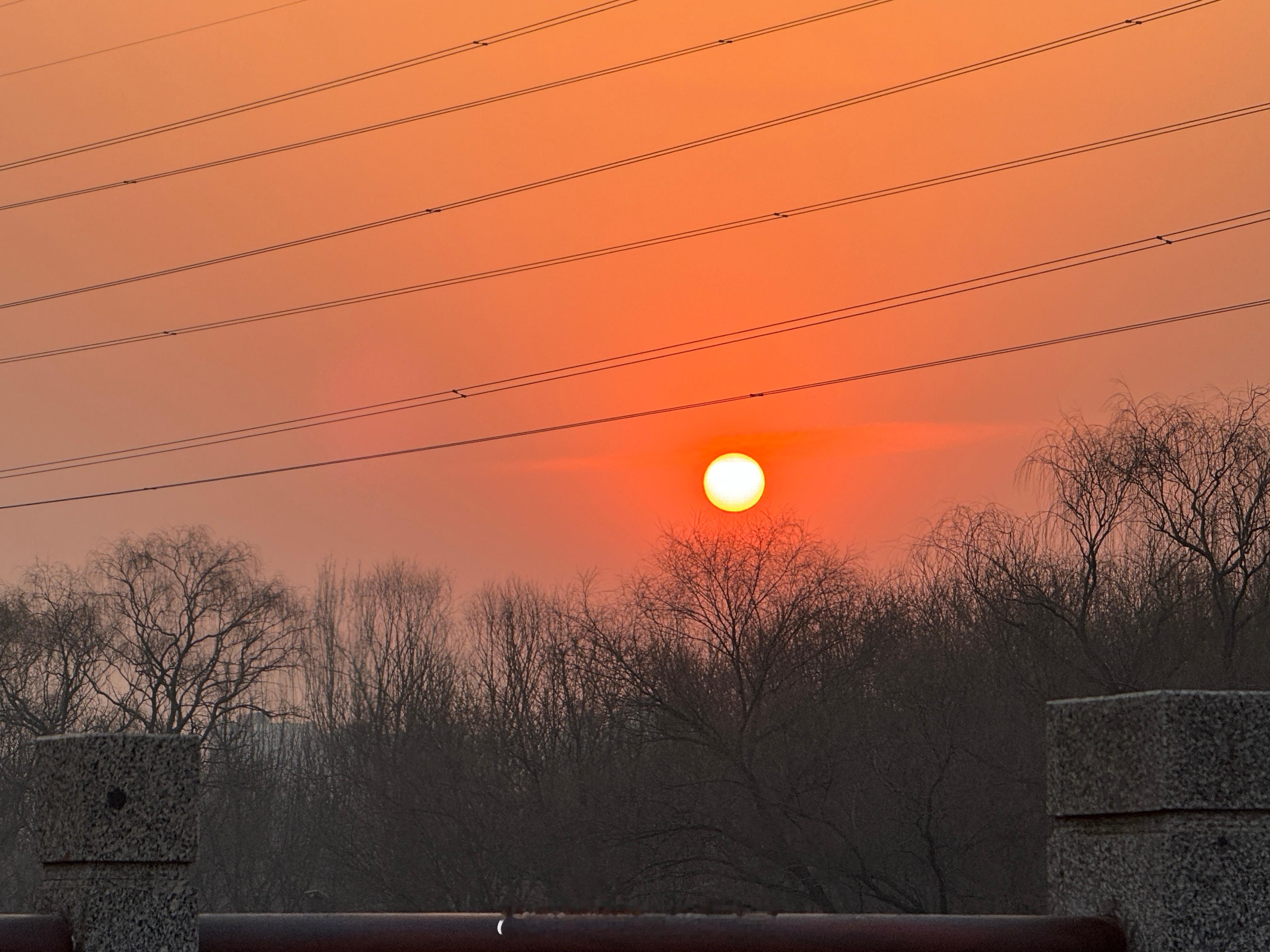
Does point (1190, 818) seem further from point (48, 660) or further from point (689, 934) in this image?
point (48, 660)

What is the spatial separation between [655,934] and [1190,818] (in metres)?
1.14

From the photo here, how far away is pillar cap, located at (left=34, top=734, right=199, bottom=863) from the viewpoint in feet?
10.0

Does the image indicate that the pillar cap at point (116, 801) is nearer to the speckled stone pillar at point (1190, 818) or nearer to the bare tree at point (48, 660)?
the speckled stone pillar at point (1190, 818)

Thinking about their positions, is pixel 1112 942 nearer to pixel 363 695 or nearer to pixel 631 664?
pixel 631 664

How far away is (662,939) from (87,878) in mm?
1222

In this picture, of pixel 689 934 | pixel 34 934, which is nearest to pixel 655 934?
pixel 689 934

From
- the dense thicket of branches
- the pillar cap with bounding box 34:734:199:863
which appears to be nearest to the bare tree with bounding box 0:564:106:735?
the dense thicket of branches

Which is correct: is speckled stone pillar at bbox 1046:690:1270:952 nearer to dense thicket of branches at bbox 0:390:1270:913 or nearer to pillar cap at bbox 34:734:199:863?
pillar cap at bbox 34:734:199:863

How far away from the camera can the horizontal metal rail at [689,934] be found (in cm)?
291

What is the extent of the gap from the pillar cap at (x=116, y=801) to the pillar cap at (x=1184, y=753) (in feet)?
6.29

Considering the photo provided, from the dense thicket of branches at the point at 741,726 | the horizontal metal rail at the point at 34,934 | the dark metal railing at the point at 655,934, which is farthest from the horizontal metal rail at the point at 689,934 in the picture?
the dense thicket of branches at the point at 741,726

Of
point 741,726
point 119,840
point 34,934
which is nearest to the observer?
point 34,934

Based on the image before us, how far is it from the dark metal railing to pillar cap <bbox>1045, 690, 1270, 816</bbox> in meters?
0.32

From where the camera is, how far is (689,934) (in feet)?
9.62
